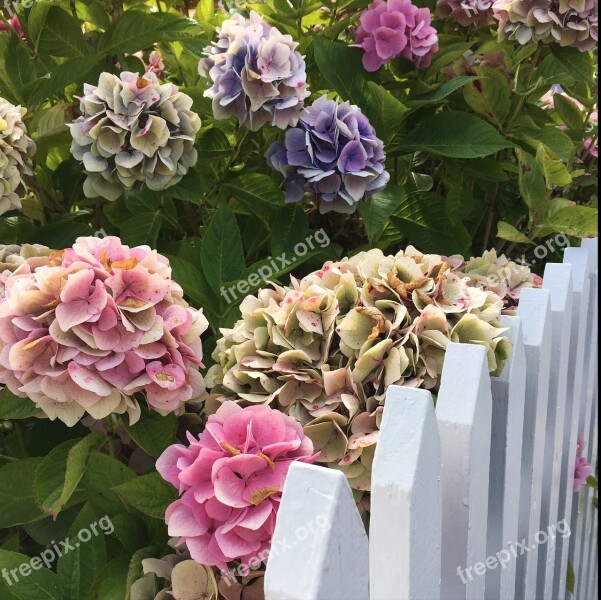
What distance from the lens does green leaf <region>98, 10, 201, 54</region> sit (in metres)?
1.07

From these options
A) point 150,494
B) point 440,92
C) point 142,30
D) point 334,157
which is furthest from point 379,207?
point 150,494

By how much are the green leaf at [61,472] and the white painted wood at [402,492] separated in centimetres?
36

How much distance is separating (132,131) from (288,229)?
11.4 inches

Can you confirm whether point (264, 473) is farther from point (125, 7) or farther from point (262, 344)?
point (125, 7)

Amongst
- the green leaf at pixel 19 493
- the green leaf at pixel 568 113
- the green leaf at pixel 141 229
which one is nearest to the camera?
the green leaf at pixel 19 493

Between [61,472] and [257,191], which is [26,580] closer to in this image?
[61,472]

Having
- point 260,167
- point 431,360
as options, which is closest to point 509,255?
point 260,167

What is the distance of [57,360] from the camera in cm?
65

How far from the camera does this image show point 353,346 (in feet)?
2.40

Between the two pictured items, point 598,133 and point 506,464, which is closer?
point 506,464

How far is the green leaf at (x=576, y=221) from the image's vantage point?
3.79ft

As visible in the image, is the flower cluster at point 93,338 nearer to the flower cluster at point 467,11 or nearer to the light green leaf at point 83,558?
the light green leaf at point 83,558

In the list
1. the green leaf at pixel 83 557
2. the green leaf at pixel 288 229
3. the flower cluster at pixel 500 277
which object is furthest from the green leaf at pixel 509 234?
the green leaf at pixel 83 557

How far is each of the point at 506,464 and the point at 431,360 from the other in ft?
0.42
